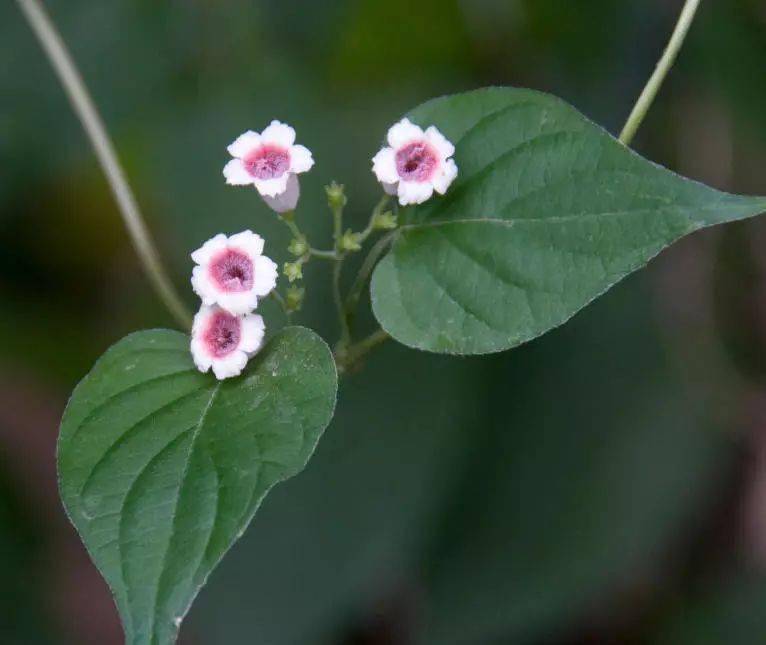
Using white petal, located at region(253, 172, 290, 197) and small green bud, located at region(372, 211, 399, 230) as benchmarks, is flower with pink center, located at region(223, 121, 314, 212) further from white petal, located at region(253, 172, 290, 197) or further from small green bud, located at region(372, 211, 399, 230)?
small green bud, located at region(372, 211, 399, 230)

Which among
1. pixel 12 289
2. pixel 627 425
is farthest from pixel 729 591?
pixel 12 289

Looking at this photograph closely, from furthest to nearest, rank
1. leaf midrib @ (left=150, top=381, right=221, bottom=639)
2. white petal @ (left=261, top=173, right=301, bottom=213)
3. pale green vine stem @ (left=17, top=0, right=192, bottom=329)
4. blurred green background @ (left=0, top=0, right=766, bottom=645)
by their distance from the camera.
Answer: blurred green background @ (left=0, top=0, right=766, bottom=645) → pale green vine stem @ (left=17, top=0, right=192, bottom=329) → white petal @ (left=261, top=173, right=301, bottom=213) → leaf midrib @ (left=150, top=381, right=221, bottom=639)

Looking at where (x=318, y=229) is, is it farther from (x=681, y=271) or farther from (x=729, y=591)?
(x=729, y=591)

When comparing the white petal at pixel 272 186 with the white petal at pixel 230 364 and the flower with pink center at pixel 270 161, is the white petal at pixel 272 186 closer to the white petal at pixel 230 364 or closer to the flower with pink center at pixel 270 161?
the flower with pink center at pixel 270 161

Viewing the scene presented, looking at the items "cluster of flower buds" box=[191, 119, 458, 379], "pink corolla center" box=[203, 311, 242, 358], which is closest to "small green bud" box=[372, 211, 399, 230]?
"cluster of flower buds" box=[191, 119, 458, 379]

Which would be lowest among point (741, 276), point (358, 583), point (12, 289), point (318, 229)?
point (358, 583)

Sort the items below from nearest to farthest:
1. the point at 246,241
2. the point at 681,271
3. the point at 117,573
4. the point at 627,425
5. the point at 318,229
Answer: the point at 117,573 < the point at 246,241 < the point at 318,229 < the point at 627,425 < the point at 681,271
